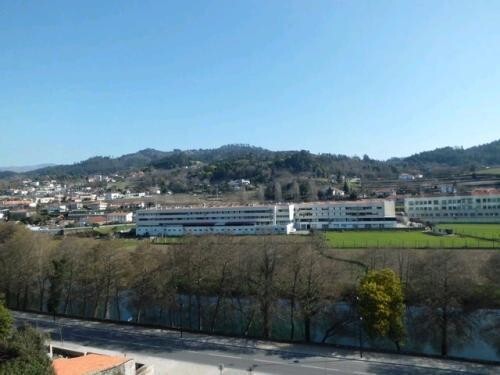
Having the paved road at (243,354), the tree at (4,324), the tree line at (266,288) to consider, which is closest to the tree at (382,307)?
the tree line at (266,288)

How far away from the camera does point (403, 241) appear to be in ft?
153

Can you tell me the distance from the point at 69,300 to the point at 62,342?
7285mm

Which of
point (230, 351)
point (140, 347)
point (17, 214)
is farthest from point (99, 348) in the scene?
point (17, 214)

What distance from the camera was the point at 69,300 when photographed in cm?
2705

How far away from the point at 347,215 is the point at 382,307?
49102 mm

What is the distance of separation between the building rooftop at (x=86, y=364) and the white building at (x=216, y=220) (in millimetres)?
49224

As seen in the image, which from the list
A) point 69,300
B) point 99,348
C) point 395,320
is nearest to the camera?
point 395,320

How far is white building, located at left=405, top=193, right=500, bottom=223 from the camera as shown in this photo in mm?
67500

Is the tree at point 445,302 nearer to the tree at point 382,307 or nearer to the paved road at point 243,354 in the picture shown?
Result: the tree at point 382,307

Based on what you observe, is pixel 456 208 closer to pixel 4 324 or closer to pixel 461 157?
pixel 4 324

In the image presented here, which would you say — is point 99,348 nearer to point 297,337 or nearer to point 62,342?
point 62,342

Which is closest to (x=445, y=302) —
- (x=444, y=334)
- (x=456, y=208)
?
(x=444, y=334)

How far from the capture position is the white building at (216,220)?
212ft

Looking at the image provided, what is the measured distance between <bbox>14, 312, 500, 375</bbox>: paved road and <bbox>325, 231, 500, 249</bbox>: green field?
21.5 m
